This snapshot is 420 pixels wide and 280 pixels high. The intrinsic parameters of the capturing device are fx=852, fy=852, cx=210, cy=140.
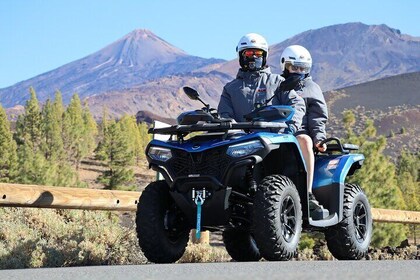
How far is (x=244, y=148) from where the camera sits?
23.0 ft

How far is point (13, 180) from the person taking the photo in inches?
2800

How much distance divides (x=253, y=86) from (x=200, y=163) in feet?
4.19

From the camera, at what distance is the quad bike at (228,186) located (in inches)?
274

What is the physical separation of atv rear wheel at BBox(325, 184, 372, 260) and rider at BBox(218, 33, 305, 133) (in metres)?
1.11

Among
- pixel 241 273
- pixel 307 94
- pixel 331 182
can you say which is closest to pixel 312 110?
pixel 307 94

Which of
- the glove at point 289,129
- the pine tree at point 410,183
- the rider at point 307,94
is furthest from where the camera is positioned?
the pine tree at point 410,183

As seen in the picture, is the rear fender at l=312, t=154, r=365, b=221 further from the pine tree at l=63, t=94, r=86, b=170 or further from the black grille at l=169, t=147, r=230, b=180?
the pine tree at l=63, t=94, r=86, b=170

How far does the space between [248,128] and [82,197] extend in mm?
2251

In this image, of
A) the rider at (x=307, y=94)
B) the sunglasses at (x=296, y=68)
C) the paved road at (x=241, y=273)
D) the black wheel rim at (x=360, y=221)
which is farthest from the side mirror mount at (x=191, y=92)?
the black wheel rim at (x=360, y=221)

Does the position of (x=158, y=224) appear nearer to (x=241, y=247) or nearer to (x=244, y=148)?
(x=244, y=148)

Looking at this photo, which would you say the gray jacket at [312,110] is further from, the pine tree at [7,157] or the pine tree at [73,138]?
the pine tree at [73,138]

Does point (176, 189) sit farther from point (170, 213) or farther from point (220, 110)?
point (220, 110)

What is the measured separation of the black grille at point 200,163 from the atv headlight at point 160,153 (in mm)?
52

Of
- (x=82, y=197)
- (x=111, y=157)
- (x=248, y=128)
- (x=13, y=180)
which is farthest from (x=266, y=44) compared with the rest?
(x=111, y=157)
